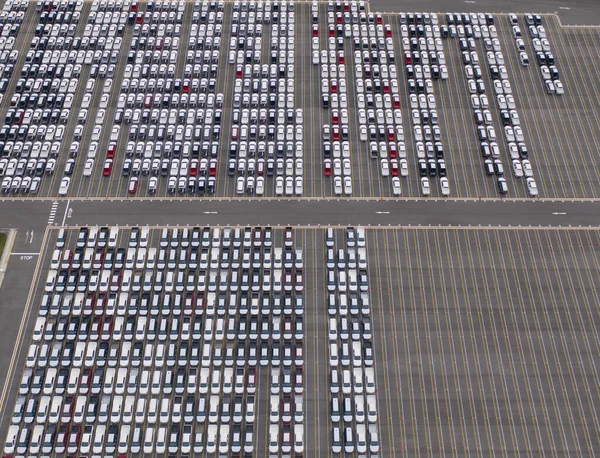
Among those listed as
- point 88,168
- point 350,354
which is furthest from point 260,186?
point 350,354

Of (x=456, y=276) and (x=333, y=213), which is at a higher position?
(x=333, y=213)

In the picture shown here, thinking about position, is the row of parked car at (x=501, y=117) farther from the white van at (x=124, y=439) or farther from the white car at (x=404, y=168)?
the white van at (x=124, y=439)

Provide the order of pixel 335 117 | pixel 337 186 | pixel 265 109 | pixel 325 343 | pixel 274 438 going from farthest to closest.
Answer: pixel 265 109 < pixel 335 117 < pixel 337 186 < pixel 325 343 < pixel 274 438

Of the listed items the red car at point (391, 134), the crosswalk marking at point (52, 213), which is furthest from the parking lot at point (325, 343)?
the red car at point (391, 134)

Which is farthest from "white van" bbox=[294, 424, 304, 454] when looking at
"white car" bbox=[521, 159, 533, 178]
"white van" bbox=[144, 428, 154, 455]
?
"white car" bbox=[521, 159, 533, 178]

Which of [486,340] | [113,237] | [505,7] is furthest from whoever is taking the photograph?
[505,7]

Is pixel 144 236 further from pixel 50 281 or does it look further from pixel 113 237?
pixel 50 281

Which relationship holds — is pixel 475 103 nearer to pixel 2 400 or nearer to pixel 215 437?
pixel 215 437
